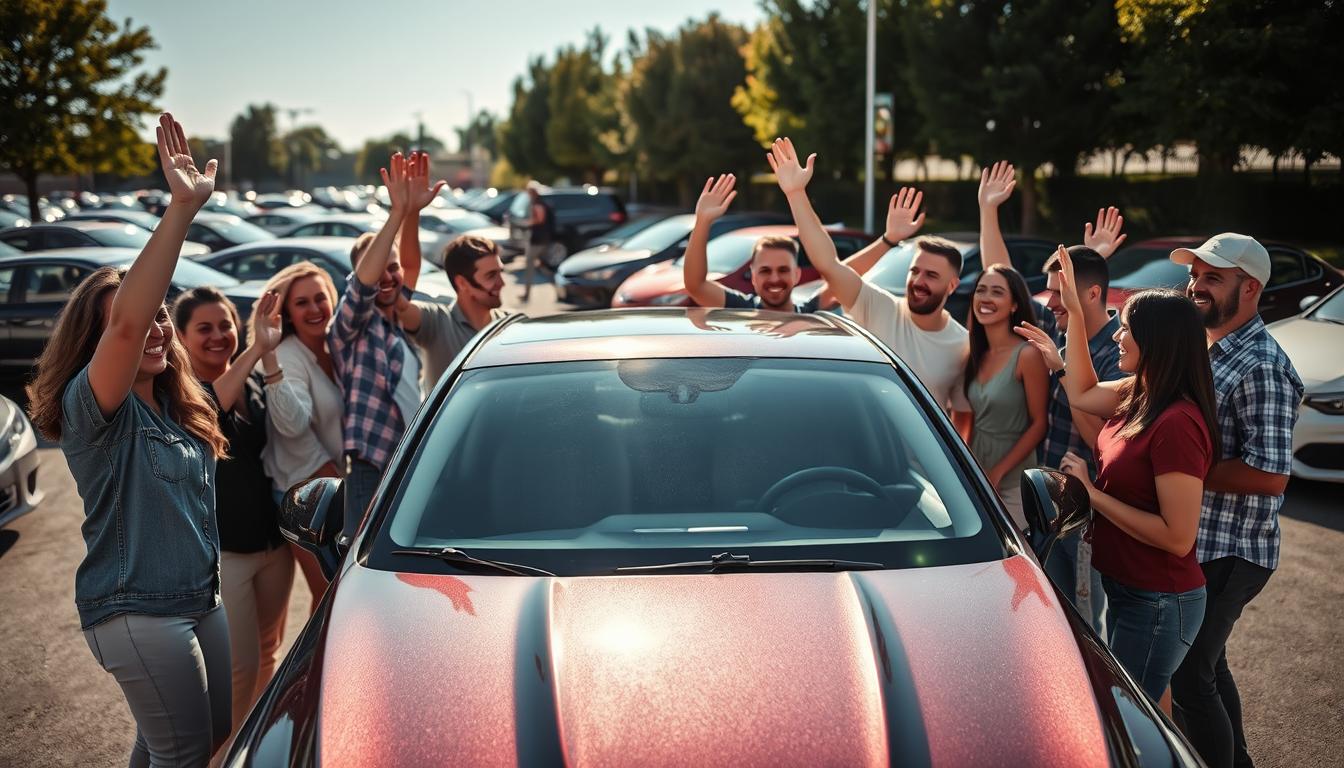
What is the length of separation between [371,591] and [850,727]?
1.17m

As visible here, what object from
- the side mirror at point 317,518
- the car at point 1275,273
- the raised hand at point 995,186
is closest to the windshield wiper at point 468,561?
the side mirror at point 317,518

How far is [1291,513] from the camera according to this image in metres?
7.70

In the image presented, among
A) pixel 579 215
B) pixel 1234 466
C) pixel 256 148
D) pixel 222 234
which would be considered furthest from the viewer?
pixel 256 148

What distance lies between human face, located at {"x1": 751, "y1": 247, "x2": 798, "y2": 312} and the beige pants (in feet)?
7.97

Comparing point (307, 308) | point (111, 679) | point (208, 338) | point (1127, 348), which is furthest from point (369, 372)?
point (1127, 348)

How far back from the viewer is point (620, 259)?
712 inches

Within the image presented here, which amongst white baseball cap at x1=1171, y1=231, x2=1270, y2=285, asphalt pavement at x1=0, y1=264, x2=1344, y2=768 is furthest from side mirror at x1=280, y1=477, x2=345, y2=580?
white baseball cap at x1=1171, y1=231, x2=1270, y2=285

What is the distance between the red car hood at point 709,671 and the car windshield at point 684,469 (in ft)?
0.51

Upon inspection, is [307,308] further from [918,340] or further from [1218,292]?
[1218,292]

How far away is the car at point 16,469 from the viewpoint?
22.8 feet

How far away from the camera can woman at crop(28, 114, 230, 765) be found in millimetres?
2895

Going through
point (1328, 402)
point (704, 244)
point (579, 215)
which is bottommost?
point (1328, 402)

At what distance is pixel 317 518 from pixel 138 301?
0.79 meters

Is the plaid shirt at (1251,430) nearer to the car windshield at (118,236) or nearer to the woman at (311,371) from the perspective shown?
the woman at (311,371)
